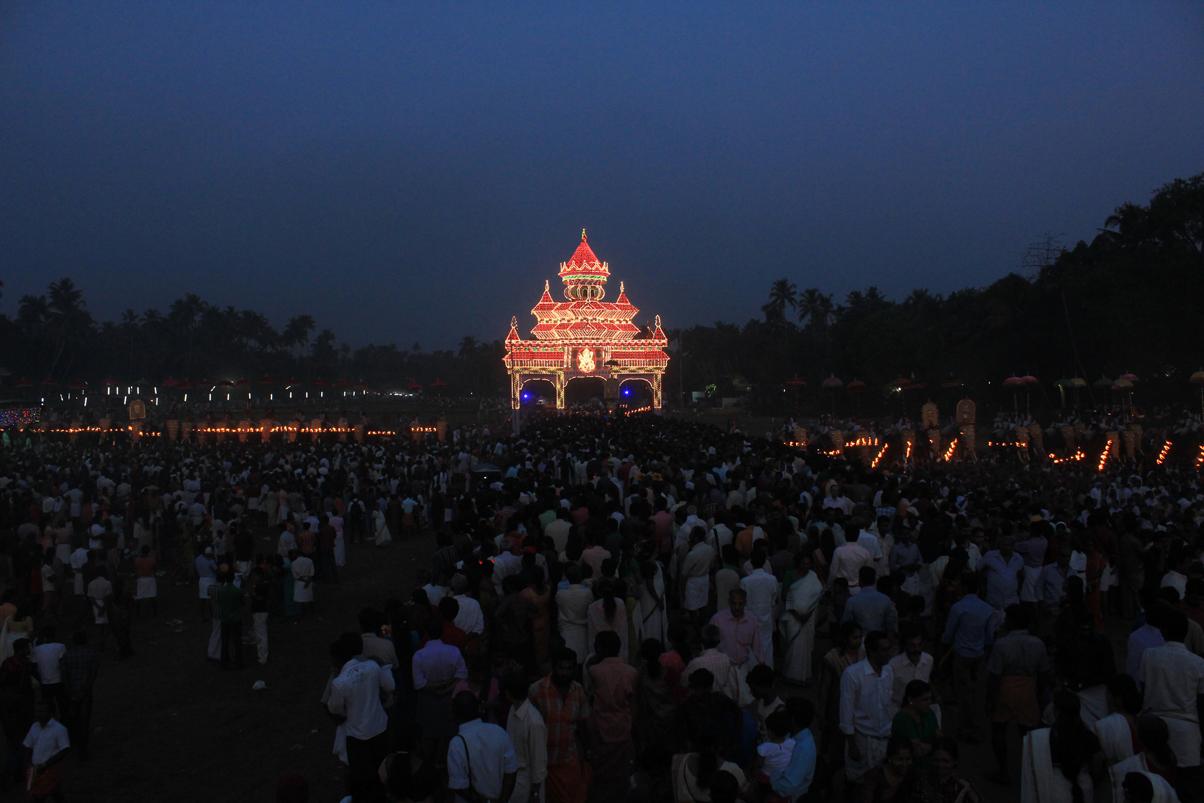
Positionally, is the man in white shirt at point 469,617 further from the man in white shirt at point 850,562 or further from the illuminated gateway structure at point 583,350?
the illuminated gateway structure at point 583,350

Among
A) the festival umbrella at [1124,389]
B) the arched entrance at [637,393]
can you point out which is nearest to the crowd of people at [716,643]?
the festival umbrella at [1124,389]

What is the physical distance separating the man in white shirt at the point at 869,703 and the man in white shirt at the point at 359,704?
9.87ft

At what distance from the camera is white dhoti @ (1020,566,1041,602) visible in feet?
30.1

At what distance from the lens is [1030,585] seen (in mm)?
9188

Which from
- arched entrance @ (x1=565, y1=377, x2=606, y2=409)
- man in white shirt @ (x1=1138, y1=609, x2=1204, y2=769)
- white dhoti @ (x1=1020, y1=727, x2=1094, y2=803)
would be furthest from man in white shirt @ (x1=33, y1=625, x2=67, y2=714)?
arched entrance @ (x1=565, y1=377, x2=606, y2=409)

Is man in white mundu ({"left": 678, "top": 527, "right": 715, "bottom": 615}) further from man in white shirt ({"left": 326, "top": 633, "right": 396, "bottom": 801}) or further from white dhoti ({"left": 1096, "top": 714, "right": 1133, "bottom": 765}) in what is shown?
white dhoti ({"left": 1096, "top": 714, "right": 1133, "bottom": 765})

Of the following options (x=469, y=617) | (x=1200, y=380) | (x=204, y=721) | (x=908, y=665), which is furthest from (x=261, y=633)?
(x=1200, y=380)

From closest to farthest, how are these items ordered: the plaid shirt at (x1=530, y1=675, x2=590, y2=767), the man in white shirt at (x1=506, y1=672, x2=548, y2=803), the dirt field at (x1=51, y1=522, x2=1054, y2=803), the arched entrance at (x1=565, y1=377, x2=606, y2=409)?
1. the man in white shirt at (x1=506, y1=672, x2=548, y2=803)
2. the plaid shirt at (x1=530, y1=675, x2=590, y2=767)
3. the dirt field at (x1=51, y1=522, x2=1054, y2=803)
4. the arched entrance at (x1=565, y1=377, x2=606, y2=409)

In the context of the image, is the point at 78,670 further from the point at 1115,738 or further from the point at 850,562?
the point at 1115,738

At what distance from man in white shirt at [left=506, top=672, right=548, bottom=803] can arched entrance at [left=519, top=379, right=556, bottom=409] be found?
202 ft

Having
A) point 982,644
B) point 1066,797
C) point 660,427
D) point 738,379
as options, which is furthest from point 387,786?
point 738,379

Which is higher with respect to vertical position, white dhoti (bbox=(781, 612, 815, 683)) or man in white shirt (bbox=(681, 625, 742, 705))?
man in white shirt (bbox=(681, 625, 742, 705))

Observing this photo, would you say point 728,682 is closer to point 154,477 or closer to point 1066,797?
point 1066,797

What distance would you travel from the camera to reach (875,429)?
1396 inches
